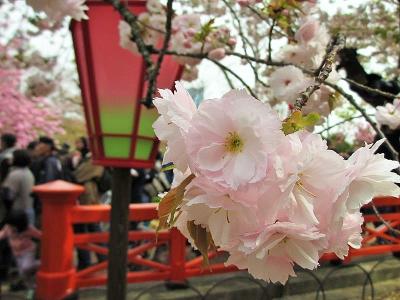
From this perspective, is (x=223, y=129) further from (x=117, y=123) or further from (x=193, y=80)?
(x=193, y=80)

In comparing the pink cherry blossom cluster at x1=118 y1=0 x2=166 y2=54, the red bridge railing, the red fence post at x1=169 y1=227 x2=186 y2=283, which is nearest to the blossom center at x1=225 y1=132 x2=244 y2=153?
the pink cherry blossom cluster at x1=118 y1=0 x2=166 y2=54

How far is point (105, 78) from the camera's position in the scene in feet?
9.35

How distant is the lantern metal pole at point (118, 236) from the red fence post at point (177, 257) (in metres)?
1.90

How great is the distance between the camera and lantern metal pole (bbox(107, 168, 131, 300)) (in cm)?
284

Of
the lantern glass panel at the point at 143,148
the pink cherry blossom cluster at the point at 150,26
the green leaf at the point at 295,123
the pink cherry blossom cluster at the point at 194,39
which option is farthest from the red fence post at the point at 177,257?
the green leaf at the point at 295,123

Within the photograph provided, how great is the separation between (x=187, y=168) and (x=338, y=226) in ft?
0.88

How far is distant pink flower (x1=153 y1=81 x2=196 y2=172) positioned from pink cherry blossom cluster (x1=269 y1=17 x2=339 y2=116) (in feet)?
2.96

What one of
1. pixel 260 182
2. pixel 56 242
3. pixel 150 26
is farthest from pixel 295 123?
pixel 56 242

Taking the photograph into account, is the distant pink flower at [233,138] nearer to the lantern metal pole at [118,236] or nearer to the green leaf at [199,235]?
the green leaf at [199,235]

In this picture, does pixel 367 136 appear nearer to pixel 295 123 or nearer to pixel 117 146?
pixel 295 123

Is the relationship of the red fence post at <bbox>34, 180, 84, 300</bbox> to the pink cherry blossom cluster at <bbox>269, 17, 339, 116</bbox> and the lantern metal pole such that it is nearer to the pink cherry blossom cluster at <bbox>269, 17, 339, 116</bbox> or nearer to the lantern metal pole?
the lantern metal pole

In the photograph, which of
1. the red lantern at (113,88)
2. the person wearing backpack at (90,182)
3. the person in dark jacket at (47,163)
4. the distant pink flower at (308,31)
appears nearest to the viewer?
the distant pink flower at (308,31)

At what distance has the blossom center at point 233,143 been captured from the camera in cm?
74

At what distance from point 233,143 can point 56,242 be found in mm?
4030
